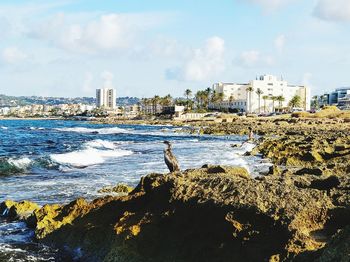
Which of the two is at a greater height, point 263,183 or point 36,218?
point 263,183

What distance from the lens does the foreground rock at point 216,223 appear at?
6059mm

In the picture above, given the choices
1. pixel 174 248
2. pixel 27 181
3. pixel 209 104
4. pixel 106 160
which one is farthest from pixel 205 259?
pixel 209 104

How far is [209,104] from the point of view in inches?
6639

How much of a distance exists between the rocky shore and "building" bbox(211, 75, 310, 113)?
13551 centimetres

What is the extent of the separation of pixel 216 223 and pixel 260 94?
146015 millimetres

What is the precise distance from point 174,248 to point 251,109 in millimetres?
146570

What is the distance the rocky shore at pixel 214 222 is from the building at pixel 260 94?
445 feet

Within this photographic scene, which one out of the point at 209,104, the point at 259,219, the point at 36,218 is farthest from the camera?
the point at 209,104

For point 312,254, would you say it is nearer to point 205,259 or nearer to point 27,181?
point 205,259

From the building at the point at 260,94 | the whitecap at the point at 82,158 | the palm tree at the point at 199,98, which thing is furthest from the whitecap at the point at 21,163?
the palm tree at the point at 199,98

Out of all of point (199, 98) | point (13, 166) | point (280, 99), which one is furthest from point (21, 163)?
point (199, 98)

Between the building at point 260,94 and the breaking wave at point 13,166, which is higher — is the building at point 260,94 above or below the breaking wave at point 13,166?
above

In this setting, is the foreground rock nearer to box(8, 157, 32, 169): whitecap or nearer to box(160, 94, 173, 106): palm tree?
box(8, 157, 32, 169): whitecap

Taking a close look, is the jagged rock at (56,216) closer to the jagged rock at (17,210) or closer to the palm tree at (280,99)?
the jagged rock at (17,210)
